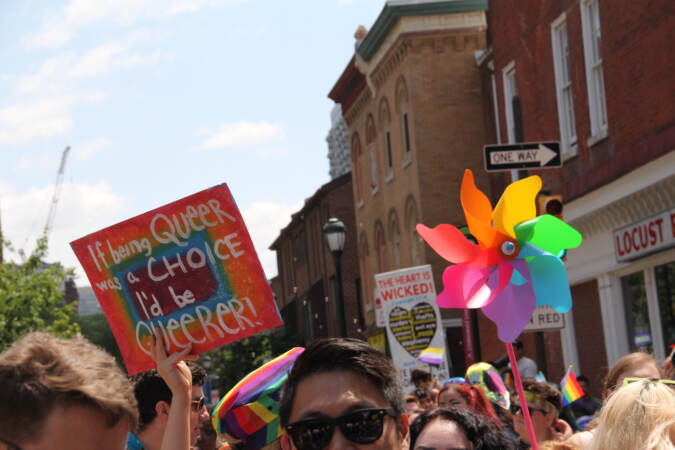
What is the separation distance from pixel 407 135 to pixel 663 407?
30709 millimetres

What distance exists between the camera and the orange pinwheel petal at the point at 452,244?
5812mm

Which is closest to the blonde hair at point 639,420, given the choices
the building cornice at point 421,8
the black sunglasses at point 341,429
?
the black sunglasses at point 341,429

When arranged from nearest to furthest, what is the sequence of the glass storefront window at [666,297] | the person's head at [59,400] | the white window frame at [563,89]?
the person's head at [59,400] → the glass storefront window at [666,297] → the white window frame at [563,89]

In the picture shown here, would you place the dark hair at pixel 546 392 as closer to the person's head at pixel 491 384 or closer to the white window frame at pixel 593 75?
the person's head at pixel 491 384

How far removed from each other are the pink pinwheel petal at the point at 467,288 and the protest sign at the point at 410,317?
1214cm

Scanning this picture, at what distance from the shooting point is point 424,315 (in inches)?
754

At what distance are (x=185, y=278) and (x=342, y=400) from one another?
135cm

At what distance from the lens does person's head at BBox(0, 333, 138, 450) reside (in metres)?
2.90

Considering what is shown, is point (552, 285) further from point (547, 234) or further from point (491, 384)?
point (491, 384)

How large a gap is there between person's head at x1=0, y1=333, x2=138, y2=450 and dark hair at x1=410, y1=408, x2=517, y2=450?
2.58 meters

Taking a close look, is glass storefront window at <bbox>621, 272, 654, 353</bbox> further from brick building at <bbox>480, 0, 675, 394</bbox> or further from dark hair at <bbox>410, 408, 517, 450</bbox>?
dark hair at <bbox>410, 408, 517, 450</bbox>

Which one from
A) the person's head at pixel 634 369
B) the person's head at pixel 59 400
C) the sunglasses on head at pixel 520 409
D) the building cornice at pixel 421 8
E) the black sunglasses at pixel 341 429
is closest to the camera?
the person's head at pixel 59 400

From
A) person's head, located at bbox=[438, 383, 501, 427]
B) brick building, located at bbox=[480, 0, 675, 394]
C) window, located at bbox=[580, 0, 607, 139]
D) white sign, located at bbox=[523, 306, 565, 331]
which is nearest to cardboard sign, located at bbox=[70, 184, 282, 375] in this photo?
person's head, located at bbox=[438, 383, 501, 427]

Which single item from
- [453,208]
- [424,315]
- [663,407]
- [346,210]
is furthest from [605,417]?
[346,210]
